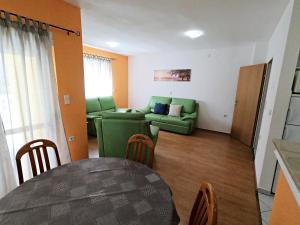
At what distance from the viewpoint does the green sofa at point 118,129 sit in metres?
2.43

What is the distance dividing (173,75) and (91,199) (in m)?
4.73

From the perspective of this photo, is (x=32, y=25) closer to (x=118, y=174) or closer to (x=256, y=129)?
(x=118, y=174)

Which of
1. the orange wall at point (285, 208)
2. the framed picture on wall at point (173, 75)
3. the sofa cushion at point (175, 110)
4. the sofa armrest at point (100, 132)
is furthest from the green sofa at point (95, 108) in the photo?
the orange wall at point (285, 208)

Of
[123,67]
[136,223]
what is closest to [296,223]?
[136,223]

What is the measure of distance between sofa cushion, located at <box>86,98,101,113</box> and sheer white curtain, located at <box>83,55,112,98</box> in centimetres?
29

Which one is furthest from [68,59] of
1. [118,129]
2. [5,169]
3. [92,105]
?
[92,105]

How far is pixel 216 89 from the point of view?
454 cm

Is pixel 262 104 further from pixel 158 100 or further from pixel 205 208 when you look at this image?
pixel 205 208

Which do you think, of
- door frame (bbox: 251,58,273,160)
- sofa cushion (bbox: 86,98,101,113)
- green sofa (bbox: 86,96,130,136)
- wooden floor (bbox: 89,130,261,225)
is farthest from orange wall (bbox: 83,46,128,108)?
door frame (bbox: 251,58,273,160)

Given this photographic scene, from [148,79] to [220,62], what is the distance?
8.25ft

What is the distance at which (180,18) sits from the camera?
2.44 m

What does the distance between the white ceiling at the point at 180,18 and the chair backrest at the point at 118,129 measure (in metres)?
1.52

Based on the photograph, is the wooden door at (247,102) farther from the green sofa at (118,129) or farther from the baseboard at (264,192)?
the green sofa at (118,129)

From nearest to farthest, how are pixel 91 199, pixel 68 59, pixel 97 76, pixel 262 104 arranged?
pixel 91 199 < pixel 68 59 < pixel 262 104 < pixel 97 76
